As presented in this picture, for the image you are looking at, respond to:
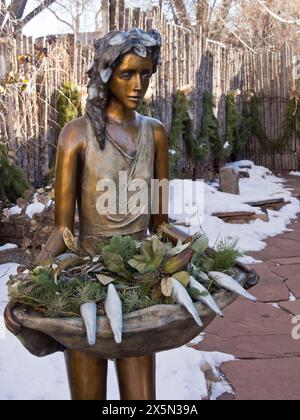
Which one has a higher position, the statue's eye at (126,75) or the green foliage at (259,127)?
the green foliage at (259,127)

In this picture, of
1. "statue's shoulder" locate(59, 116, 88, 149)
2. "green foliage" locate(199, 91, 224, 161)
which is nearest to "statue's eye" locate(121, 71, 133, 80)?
"statue's shoulder" locate(59, 116, 88, 149)

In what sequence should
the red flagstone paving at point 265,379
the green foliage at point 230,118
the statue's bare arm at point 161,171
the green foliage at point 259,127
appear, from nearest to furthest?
the statue's bare arm at point 161,171, the red flagstone paving at point 265,379, the green foliage at point 230,118, the green foliage at point 259,127

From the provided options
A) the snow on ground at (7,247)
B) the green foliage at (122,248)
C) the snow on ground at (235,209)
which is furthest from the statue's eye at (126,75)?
the snow on ground at (235,209)

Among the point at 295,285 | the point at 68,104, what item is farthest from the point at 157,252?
the point at 68,104

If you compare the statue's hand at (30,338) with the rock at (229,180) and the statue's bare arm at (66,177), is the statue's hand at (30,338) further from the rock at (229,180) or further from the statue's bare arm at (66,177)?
the rock at (229,180)

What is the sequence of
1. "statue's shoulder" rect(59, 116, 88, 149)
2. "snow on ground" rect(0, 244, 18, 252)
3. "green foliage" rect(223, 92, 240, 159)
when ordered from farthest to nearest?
"green foliage" rect(223, 92, 240, 159) → "snow on ground" rect(0, 244, 18, 252) → "statue's shoulder" rect(59, 116, 88, 149)

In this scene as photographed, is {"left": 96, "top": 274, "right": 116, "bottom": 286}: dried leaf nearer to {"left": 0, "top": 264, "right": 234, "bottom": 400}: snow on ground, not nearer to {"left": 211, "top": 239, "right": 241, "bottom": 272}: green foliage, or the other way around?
{"left": 211, "top": 239, "right": 241, "bottom": 272}: green foliage

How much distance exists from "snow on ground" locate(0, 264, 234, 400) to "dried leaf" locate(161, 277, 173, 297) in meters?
1.35

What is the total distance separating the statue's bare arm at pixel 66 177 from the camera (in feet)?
5.73

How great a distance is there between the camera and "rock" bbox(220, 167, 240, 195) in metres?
7.83

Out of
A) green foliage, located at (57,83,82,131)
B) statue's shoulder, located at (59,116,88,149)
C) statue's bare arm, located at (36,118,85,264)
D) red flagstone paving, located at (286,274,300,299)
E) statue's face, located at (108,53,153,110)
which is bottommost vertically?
red flagstone paving, located at (286,274,300,299)

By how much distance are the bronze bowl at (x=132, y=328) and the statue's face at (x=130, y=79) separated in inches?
26.8

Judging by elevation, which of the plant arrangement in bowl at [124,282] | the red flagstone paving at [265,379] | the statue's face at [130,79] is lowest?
the red flagstone paving at [265,379]
